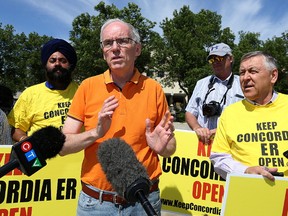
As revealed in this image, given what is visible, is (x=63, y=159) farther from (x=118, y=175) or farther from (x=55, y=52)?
(x=118, y=175)

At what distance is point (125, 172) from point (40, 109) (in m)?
2.50

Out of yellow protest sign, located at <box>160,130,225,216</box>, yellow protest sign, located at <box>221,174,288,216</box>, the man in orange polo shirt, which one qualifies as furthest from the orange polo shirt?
yellow protest sign, located at <box>160,130,225,216</box>

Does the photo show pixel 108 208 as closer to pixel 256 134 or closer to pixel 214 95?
pixel 256 134

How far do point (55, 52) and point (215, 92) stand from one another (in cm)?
194

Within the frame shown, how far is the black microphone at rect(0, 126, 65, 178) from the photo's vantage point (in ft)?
4.10

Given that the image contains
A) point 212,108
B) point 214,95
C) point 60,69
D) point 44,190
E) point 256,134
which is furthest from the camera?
point 214,95

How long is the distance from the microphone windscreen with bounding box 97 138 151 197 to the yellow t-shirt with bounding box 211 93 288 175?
4.42 ft

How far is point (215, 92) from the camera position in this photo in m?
4.35

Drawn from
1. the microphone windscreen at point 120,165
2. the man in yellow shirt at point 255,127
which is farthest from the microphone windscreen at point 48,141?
the man in yellow shirt at point 255,127

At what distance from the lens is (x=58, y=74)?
3846mm

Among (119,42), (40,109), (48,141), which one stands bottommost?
(48,141)

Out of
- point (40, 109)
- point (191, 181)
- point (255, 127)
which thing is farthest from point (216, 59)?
point (40, 109)

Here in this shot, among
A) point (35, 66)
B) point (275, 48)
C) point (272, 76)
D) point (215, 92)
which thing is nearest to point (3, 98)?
point (215, 92)

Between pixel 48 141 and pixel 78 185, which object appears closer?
pixel 48 141
